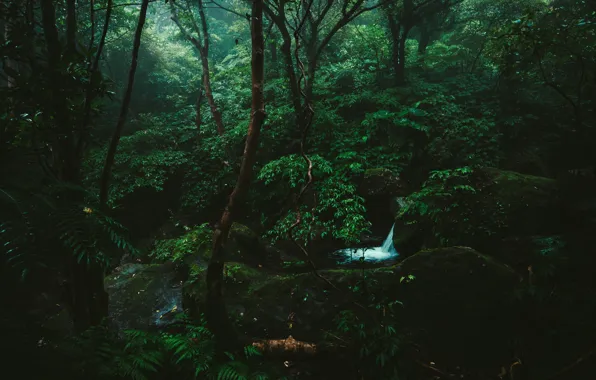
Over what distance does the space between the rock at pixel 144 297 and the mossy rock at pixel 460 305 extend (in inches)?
163

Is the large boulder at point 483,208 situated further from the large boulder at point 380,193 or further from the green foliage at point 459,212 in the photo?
the large boulder at point 380,193

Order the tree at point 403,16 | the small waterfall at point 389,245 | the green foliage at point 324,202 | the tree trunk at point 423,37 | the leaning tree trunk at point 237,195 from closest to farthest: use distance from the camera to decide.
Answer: the leaning tree trunk at point 237,195 → the green foliage at point 324,202 → the small waterfall at point 389,245 → the tree at point 403,16 → the tree trunk at point 423,37

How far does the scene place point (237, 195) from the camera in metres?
3.21

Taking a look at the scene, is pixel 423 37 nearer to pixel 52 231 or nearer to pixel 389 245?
pixel 389 245

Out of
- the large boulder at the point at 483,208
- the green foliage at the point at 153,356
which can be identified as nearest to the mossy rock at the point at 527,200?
the large boulder at the point at 483,208

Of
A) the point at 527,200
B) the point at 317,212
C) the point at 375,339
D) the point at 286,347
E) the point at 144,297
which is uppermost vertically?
the point at 527,200

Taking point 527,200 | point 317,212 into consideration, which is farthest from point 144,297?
point 527,200

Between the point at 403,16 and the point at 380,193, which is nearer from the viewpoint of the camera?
the point at 380,193

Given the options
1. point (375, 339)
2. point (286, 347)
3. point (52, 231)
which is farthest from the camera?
point (286, 347)

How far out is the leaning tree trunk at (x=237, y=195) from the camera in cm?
315

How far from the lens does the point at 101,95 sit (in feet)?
8.15

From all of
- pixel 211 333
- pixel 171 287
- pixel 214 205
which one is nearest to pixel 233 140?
pixel 214 205

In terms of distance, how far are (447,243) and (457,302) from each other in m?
1.19

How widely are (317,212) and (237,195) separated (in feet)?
13.0
